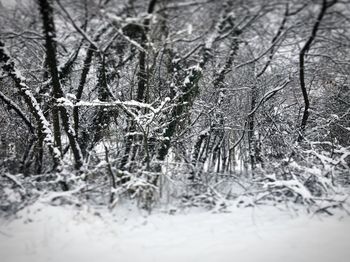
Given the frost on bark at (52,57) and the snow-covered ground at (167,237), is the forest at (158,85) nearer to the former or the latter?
the frost on bark at (52,57)

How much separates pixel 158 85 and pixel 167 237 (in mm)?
4163

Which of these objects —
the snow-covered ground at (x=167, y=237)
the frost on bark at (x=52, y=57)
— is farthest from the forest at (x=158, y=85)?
the snow-covered ground at (x=167, y=237)

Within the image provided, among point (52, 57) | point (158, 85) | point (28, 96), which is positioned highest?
point (52, 57)

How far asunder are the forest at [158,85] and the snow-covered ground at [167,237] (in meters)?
0.34

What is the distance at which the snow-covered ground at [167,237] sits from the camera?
12.7 ft

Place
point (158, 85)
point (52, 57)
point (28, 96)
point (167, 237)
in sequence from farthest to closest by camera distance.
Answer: point (158, 85)
point (28, 96)
point (52, 57)
point (167, 237)

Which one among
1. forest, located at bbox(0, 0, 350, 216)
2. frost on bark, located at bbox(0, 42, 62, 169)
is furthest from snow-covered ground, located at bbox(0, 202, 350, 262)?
frost on bark, located at bbox(0, 42, 62, 169)

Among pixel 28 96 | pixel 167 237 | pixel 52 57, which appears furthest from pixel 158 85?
pixel 167 237

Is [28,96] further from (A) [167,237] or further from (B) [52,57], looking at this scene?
(A) [167,237]

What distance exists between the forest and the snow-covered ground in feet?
1.11

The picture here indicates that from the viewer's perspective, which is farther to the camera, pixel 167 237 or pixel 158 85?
pixel 158 85

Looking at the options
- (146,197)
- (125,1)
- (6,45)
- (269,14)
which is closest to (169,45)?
(125,1)

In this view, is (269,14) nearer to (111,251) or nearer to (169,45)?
(169,45)

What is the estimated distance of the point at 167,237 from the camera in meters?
4.24
